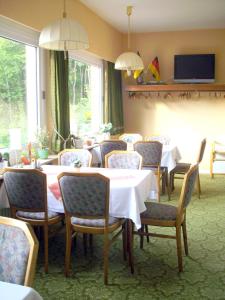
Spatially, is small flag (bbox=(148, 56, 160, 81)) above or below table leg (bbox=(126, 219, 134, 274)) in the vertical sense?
above

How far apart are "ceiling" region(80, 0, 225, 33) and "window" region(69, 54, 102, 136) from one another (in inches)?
31.8

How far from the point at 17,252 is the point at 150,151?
11.6 ft

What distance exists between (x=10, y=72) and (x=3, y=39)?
14.5 inches

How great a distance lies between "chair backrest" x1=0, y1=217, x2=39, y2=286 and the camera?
1.51m

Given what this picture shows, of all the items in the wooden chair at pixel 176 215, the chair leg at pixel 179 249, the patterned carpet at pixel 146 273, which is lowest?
the patterned carpet at pixel 146 273

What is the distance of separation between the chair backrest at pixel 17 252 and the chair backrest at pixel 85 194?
40.9 inches

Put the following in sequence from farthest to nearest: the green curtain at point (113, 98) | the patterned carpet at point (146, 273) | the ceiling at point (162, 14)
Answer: the green curtain at point (113, 98) < the ceiling at point (162, 14) < the patterned carpet at point (146, 273)

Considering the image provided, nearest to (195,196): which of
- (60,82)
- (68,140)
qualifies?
(68,140)

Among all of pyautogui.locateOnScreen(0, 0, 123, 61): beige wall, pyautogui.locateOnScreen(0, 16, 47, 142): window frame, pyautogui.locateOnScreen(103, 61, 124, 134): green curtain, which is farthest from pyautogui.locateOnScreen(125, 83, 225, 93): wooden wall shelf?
pyautogui.locateOnScreen(0, 16, 47, 142): window frame

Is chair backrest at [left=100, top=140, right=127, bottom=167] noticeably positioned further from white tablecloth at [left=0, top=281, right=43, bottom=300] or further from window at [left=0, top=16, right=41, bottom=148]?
white tablecloth at [left=0, top=281, right=43, bottom=300]

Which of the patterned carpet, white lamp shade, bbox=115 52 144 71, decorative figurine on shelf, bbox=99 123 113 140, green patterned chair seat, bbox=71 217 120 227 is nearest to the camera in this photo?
the patterned carpet

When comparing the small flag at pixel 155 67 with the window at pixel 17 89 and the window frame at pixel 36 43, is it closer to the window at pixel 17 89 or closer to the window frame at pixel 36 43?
the window frame at pixel 36 43

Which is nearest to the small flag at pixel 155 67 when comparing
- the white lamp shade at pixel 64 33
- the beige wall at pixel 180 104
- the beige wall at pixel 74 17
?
the beige wall at pixel 180 104

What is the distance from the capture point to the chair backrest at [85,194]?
8.59ft
